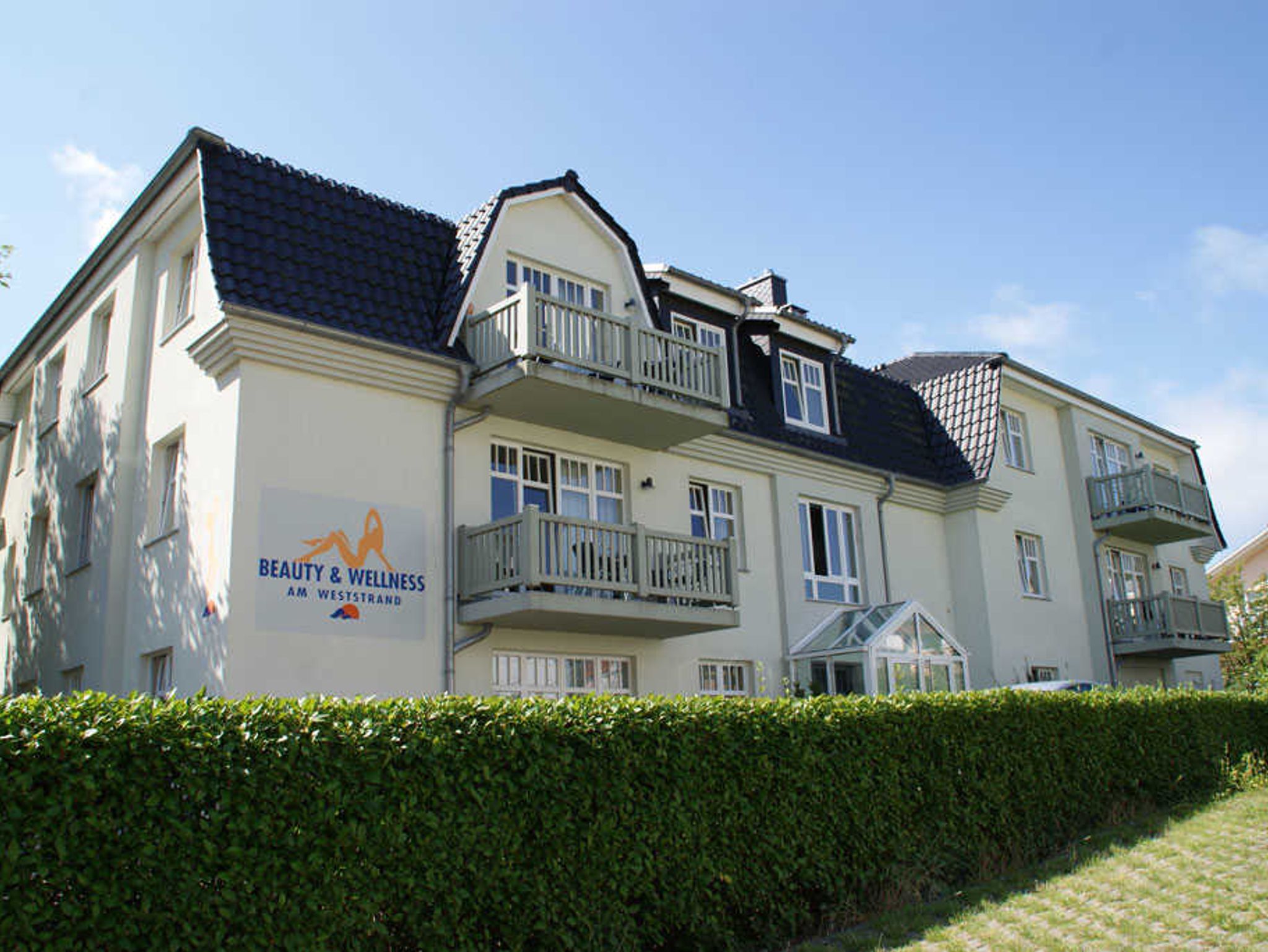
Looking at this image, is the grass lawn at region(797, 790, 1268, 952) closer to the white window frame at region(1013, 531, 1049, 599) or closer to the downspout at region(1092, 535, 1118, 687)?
the white window frame at region(1013, 531, 1049, 599)

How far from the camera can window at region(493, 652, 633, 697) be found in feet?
51.3

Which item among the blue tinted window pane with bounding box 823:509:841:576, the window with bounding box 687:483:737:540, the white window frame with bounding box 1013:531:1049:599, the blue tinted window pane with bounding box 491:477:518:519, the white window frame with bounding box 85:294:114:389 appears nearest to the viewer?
the blue tinted window pane with bounding box 491:477:518:519

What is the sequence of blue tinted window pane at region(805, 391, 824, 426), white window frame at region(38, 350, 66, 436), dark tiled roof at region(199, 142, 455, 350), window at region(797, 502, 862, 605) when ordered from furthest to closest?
blue tinted window pane at region(805, 391, 824, 426), window at region(797, 502, 862, 605), white window frame at region(38, 350, 66, 436), dark tiled roof at region(199, 142, 455, 350)

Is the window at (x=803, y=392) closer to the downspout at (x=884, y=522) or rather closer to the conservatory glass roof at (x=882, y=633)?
the downspout at (x=884, y=522)

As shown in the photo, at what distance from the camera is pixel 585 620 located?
51.7ft

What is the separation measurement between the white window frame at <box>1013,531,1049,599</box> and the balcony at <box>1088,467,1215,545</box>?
2.20 m

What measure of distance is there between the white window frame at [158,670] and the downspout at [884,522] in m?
13.0

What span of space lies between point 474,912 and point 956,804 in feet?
19.2

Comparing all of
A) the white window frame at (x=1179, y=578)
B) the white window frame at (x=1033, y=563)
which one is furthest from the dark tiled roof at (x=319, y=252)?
the white window frame at (x=1179, y=578)

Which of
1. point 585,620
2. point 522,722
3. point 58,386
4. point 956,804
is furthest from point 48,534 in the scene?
point 956,804

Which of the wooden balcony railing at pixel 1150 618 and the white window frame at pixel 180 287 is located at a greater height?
the white window frame at pixel 180 287

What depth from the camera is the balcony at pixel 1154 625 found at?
26.6 metres

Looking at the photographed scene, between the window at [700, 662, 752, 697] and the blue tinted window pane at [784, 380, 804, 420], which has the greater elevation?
the blue tinted window pane at [784, 380, 804, 420]

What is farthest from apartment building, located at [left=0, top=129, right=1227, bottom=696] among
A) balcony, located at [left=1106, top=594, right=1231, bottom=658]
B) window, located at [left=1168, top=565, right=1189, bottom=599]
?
window, located at [left=1168, top=565, right=1189, bottom=599]
